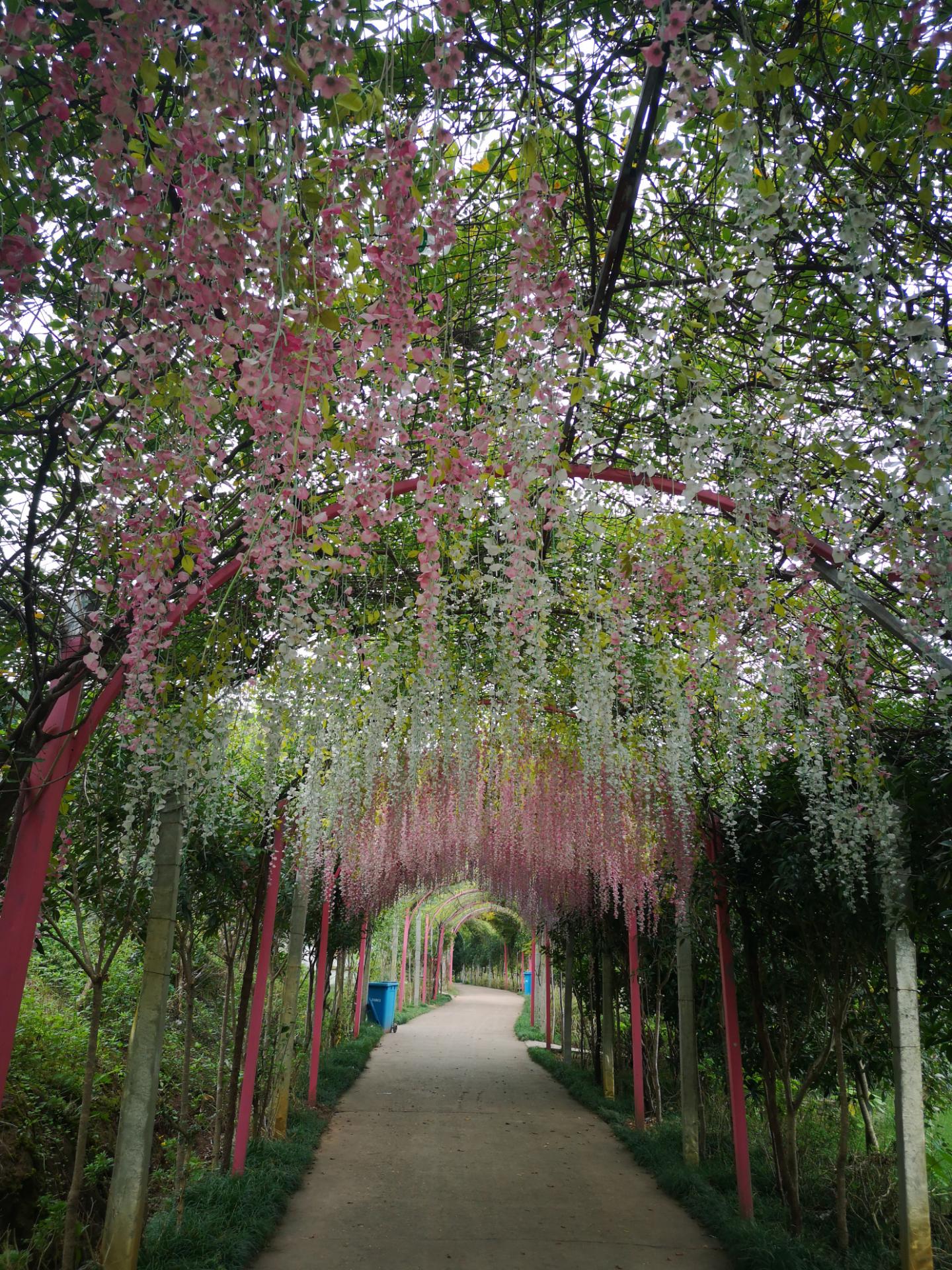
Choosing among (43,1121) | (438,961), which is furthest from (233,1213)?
(438,961)

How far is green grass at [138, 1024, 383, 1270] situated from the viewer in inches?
132

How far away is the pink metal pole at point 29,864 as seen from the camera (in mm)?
2285

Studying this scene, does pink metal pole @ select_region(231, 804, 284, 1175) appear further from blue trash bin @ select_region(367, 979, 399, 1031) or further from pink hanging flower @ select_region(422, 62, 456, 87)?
blue trash bin @ select_region(367, 979, 399, 1031)

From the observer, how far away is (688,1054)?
5473 millimetres

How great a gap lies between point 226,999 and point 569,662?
3.42 meters

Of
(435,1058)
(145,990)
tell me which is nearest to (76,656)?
(145,990)

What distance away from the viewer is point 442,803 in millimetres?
6711

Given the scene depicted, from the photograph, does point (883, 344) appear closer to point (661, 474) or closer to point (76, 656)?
point (661, 474)

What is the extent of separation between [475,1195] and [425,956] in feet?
49.6

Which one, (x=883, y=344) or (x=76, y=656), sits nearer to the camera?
(x=883, y=344)

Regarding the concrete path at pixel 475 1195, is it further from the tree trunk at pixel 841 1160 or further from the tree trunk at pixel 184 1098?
the tree trunk at pixel 841 1160

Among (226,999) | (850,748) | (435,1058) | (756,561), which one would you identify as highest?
(756,561)

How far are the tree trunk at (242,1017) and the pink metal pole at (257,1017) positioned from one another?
7 centimetres

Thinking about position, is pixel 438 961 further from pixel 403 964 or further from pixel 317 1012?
pixel 317 1012
